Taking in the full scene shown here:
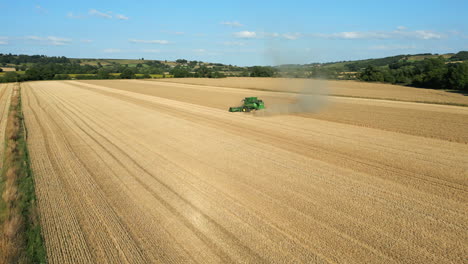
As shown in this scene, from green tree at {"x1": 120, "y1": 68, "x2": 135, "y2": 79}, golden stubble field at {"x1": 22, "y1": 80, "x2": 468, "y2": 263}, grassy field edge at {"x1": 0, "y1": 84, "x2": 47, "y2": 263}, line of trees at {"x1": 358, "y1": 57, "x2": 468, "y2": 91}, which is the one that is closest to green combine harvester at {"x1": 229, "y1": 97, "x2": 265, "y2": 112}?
golden stubble field at {"x1": 22, "y1": 80, "x2": 468, "y2": 263}

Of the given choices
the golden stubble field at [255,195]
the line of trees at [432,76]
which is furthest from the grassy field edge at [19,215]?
the line of trees at [432,76]

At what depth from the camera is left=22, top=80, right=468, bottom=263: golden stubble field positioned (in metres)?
6.71

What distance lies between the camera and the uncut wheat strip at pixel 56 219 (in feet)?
21.9

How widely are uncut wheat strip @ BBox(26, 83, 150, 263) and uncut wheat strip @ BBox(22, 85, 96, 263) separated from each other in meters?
0.26

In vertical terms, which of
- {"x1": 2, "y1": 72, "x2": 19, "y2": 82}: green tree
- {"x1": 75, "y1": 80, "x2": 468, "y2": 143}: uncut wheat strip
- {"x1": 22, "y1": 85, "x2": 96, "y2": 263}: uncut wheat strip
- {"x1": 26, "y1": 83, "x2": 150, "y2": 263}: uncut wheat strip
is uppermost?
{"x1": 2, "y1": 72, "x2": 19, "y2": 82}: green tree

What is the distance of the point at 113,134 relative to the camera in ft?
61.6

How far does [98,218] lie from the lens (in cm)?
825

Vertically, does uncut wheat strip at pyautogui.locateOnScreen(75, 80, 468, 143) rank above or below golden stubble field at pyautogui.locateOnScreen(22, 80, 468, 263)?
above

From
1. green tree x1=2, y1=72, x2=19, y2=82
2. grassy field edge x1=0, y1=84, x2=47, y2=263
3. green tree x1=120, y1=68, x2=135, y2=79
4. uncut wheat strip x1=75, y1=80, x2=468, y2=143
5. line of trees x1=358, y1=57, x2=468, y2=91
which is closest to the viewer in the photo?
grassy field edge x1=0, y1=84, x2=47, y2=263

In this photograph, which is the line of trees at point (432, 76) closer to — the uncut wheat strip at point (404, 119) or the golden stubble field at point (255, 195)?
the uncut wheat strip at point (404, 119)

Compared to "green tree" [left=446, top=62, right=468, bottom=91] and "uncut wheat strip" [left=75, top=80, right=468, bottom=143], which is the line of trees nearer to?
"green tree" [left=446, top=62, right=468, bottom=91]

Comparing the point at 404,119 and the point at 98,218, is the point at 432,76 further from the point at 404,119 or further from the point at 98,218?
the point at 98,218

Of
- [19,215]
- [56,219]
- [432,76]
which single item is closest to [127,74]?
[432,76]

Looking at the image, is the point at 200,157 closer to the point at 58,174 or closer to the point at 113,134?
the point at 58,174
